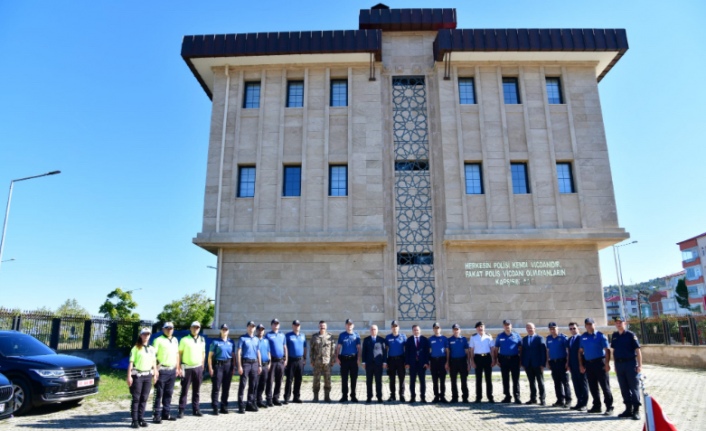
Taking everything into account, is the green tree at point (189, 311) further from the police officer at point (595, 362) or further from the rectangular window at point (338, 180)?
the police officer at point (595, 362)

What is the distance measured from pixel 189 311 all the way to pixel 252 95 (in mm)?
18980

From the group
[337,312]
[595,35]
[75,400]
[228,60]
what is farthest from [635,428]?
[228,60]

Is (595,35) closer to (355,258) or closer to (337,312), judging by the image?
(355,258)

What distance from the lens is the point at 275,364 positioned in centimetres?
1123

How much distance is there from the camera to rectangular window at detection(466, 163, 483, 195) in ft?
61.8

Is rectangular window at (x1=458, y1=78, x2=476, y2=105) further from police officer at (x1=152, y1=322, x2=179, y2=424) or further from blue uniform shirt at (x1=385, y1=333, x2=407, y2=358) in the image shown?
police officer at (x1=152, y1=322, x2=179, y2=424)

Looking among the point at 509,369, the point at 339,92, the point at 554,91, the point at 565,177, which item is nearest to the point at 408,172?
the point at 339,92

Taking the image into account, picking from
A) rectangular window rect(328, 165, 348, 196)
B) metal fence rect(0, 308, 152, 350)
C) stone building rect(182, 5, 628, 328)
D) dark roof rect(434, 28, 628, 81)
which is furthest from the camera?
dark roof rect(434, 28, 628, 81)

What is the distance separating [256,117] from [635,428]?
17008mm

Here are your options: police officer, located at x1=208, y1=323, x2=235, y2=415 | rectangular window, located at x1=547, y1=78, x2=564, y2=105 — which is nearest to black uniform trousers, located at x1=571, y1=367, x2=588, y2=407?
police officer, located at x1=208, y1=323, x2=235, y2=415

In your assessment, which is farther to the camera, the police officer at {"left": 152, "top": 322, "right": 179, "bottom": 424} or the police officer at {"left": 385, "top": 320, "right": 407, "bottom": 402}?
the police officer at {"left": 385, "top": 320, "right": 407, "bottom": 402}

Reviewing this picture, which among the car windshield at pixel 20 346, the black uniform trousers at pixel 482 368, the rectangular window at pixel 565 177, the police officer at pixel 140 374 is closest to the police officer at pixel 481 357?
the black uniform trousers at pixel 482 368

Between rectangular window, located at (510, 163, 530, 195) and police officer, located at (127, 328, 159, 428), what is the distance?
15.0 metres

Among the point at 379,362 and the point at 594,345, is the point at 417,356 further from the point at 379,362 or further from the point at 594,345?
the point at 594,345
